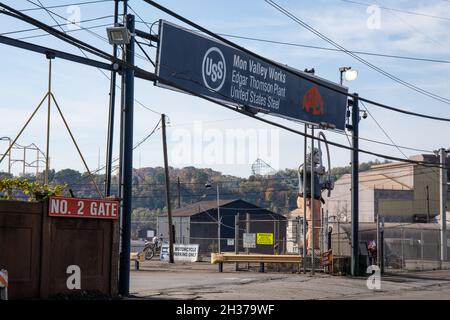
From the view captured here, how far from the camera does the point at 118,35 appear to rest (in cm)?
1770

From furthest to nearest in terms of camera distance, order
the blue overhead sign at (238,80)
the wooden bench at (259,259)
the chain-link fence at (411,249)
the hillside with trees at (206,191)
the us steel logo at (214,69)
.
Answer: the hillside with trees at (206,191)
the chain-link fence at (411,249)
the wooden bench at (259,259)
the us steel logo at (214,69)
the blue overhead sign at (238,80)

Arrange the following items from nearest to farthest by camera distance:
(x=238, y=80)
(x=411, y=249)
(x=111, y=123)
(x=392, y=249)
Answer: (x=111, y=123) → (x=238, y=80) → (x=392, y=249) → (x=411, y=249)

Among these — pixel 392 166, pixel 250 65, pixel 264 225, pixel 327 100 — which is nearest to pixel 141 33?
pixel 250 65

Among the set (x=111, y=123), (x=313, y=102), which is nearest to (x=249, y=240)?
(x=313, y=102)

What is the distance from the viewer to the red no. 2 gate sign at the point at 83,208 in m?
16.5

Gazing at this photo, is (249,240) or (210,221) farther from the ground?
(210,221)

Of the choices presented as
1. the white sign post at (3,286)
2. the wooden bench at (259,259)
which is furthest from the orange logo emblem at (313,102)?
the white sign post at (3,286)

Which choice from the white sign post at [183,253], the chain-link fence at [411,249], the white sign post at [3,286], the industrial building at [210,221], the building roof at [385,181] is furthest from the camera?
the building roof at [385,181]

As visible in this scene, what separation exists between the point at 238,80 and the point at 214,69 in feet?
4.66

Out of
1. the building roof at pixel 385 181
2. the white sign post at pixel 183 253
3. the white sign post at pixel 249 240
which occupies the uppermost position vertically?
the building roof at pixel 385 181

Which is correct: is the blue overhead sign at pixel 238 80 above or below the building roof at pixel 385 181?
below

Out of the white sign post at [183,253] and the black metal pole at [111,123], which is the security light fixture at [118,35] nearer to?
the black metal pole at [111,123]

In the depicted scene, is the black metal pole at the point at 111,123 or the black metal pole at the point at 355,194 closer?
the black metal pole at the point at 111,123

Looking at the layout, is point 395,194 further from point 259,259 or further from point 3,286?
point 3,286
